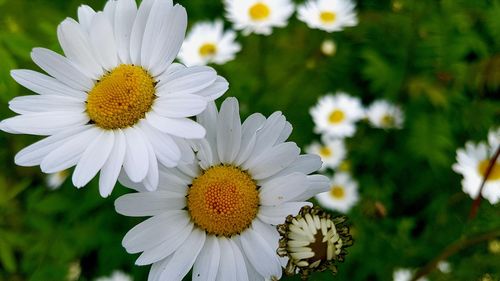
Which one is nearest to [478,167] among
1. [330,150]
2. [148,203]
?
[330,150]

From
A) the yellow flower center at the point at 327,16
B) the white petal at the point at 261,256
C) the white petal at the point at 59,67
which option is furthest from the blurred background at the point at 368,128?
the white petal at the point at 261,256

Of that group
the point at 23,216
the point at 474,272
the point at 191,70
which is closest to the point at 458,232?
the point at 474,272

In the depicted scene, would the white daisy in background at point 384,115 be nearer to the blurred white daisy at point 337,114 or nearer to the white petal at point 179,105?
the blurred white daisy at point 337,114

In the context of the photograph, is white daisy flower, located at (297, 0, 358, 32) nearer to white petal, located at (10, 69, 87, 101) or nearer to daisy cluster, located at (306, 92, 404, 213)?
daisy cluster, located at (306, 92, 404, 213)

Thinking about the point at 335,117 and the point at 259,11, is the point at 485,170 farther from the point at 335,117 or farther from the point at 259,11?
the point at 259,11

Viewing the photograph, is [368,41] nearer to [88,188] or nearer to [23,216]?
[88,188]

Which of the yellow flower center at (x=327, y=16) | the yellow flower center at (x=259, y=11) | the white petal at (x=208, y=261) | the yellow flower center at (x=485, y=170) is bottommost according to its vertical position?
the yellow flower center at (x=485, y=170)

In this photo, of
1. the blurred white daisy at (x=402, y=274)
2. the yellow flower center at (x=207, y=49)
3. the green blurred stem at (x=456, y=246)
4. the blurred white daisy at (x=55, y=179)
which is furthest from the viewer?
the yellow flower center at (x=207, y=49)

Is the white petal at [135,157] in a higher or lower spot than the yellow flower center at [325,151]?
higher
